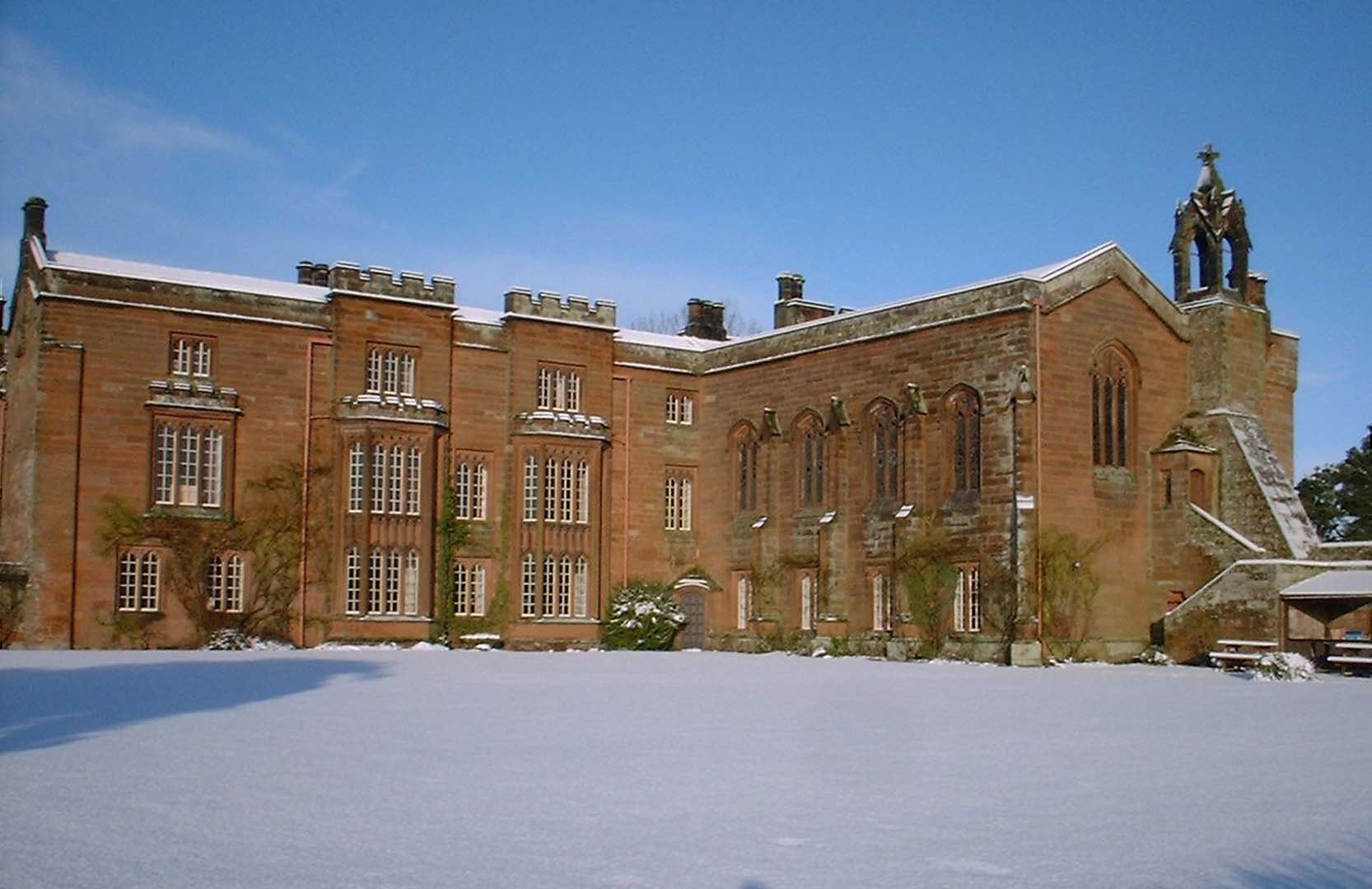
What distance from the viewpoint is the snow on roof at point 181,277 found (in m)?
36.2

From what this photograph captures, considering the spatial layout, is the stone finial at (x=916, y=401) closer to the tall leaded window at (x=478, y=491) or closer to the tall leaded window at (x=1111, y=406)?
the tall leaded window at (x=1111, y=406)

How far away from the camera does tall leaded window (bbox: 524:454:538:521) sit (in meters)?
41.1

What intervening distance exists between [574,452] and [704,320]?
9.62 m

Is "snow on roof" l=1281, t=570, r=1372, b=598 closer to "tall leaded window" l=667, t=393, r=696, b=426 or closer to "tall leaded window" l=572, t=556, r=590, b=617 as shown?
"tall leaded window" l=572, t=556, r=590, b=617

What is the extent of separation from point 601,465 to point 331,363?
8.15m

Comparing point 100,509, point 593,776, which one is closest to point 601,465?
point 100,509

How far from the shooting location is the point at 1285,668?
27.7 metres

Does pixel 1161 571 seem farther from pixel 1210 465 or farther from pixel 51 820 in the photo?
pixel 51 820

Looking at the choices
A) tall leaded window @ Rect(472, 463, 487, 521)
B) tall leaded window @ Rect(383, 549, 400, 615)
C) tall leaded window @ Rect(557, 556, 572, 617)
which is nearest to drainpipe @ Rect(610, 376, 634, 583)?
tall leaded window @ Rect(557, 556, 572, 617)

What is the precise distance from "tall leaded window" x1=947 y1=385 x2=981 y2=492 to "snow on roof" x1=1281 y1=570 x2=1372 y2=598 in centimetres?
775

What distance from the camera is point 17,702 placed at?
1838cm

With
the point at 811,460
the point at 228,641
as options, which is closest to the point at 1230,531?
the point at 811,460

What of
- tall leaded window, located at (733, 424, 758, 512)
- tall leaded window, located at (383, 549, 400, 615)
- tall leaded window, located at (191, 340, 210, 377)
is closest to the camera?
tall leaded window, located at (191, 340, 210, 377)

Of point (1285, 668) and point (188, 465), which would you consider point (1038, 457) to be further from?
point (188, 465)
